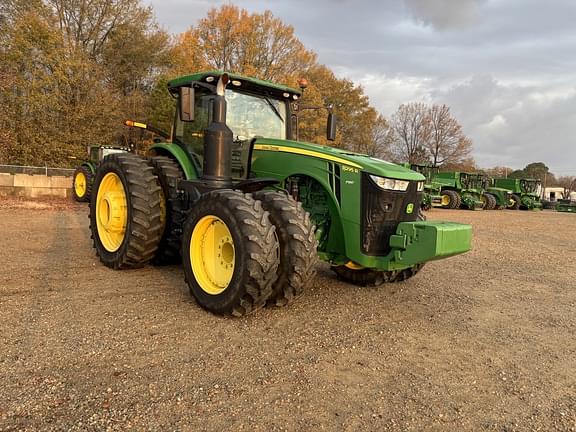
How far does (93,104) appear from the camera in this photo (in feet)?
64.2

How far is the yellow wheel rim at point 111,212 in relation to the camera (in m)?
5.70

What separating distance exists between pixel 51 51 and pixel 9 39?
1.51m

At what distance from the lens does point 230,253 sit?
432 cm

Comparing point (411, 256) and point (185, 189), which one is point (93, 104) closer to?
point (185, 189)

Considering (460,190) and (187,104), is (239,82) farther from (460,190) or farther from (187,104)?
(460,190)

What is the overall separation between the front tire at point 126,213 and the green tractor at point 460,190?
75.0 feet

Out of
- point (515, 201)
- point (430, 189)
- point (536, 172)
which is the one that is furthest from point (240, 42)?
point (536, 172)

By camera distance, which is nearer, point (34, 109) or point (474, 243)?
point (474, 243)

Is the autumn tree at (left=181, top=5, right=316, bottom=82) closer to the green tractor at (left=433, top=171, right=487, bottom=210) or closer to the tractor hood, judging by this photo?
the green tractor at (left=433, top=171, right=487, bottom=210)

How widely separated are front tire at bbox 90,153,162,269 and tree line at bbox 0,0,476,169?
13.7m

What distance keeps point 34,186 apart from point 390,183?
14586mm

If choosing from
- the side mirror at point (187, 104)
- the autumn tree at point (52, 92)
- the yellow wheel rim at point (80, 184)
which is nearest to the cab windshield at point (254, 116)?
the side mirror at point (187, 104)

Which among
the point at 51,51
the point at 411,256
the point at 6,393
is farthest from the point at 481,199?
the point at 6,393

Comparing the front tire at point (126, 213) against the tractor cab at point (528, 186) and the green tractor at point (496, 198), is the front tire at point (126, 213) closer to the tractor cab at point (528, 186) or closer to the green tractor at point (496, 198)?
the green tractor at point (496, 198)
